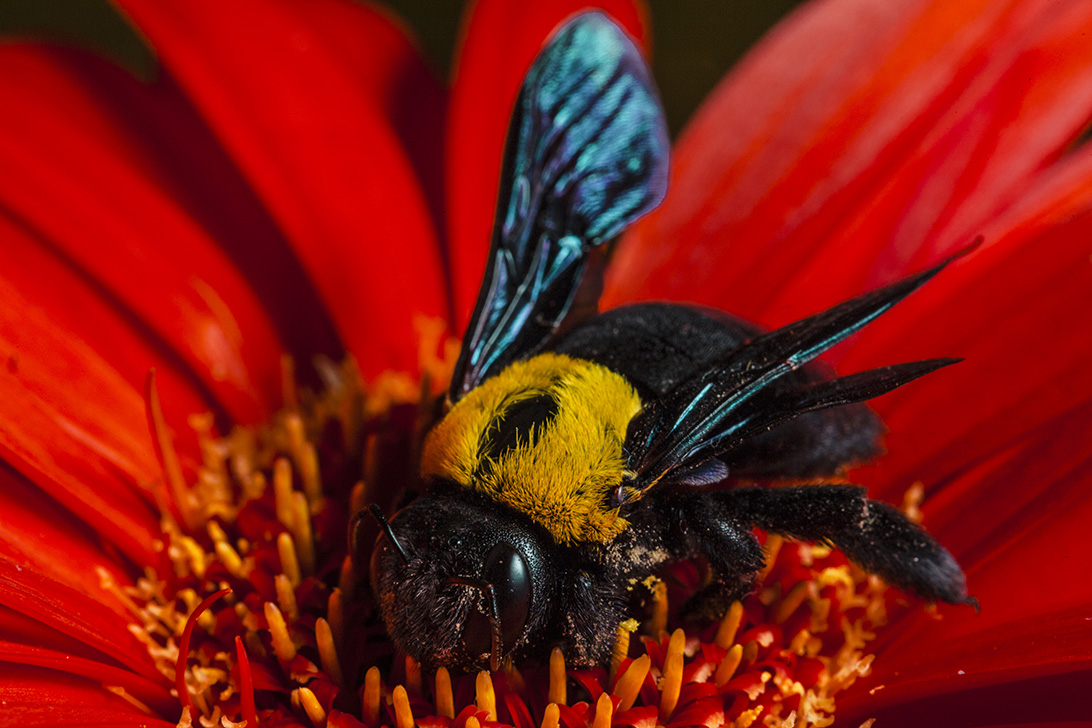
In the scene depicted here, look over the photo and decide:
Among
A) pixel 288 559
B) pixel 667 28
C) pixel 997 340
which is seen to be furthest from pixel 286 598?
pixel 667 28

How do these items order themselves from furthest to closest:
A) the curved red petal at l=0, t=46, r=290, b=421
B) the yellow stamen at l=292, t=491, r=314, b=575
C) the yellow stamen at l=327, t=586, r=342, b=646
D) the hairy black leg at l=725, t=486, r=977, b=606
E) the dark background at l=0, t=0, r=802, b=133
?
the dark background at l=0, t=0, r=802, b=133 → the curved red petal at l=0, t=46, r=290, b=421 → the yellow stamen at l=292, t=491, r=314, b=575 → the yellow stamen at l=327, t=586, r=342, b=646 → the hairy black leg at l=725, t=486, r=977, b=606

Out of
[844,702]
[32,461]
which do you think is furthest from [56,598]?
[844,702]

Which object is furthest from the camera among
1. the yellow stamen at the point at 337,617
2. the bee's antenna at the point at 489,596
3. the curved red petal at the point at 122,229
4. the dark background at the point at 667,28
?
the dark background at the point at 667,28

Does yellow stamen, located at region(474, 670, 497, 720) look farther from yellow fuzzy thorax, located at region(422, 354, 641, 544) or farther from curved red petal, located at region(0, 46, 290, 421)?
curved red petal, located at region(0, 46, 290, 421)

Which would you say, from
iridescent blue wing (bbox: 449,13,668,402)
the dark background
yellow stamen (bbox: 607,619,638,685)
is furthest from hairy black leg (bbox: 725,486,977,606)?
the dark background

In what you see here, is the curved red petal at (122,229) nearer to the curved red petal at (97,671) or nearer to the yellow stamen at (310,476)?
the yellow stamen at (310,476)

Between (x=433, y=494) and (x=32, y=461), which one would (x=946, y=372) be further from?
(x=32, y=461)

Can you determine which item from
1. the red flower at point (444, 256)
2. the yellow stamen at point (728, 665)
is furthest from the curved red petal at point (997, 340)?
the yellow stamen at point (728, 665)
